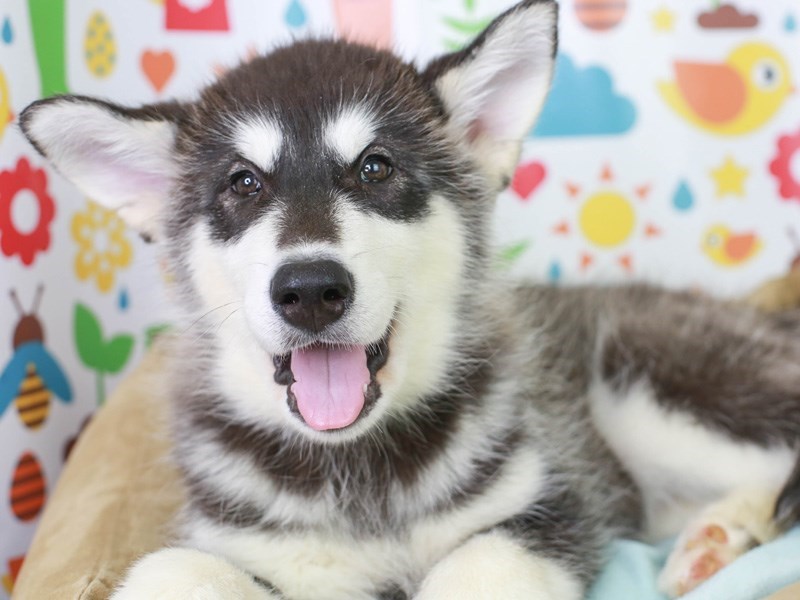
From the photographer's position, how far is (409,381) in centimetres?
219

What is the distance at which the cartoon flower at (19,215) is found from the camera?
112 inches

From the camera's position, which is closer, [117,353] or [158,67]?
[158,67]

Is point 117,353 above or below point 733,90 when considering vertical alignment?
below

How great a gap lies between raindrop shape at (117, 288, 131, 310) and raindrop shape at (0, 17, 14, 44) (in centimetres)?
107

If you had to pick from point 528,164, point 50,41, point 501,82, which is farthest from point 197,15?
point 501,82

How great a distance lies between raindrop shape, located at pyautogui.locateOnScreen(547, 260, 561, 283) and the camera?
4.01m

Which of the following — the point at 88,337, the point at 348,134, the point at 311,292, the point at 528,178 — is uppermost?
the point at 348,134

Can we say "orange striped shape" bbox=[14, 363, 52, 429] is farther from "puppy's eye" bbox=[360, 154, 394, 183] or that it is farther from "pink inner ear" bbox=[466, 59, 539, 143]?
"pink inner ear" bbox=[466, 59, 539, 143]

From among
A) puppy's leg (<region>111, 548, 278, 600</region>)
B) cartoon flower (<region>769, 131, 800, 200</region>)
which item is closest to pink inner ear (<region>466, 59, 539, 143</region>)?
puppy's leg (<region>111, 548, 278, 600</region>)

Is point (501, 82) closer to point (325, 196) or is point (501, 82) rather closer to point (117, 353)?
point (325, 196)

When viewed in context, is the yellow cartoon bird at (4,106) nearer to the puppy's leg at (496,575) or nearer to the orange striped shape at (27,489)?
the orange striped shape at (27,489)

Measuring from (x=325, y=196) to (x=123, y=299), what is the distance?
1849 mm

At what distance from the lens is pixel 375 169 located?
207cm

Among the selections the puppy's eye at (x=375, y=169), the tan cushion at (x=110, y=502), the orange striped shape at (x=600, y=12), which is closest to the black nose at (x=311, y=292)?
the puppy's eye at (x=375, y=169)
